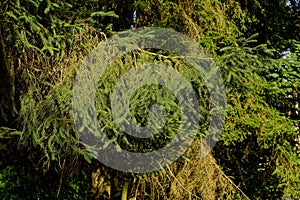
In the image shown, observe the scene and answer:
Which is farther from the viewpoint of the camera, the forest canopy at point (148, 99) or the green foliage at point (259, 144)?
the green foliage at point (259, 144)

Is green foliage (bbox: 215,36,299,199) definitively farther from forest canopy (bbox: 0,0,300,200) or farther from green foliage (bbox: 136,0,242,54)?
green foliage (bbox: 136,0,242,54)

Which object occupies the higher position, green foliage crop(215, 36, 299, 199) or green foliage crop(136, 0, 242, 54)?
green foliage crop(136, 0, 242, 54)

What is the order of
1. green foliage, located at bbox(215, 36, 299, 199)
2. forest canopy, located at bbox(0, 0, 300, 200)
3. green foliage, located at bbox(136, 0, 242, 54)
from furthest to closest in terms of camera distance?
green foliage, located at bbox(215, 36, 299, 199) → green foliage, located at bbox(136, 0, 242, 54) → forest canopy, located at bbox(0, 0, 300, 200)

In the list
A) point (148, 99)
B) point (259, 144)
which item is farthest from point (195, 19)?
point (148, 99)

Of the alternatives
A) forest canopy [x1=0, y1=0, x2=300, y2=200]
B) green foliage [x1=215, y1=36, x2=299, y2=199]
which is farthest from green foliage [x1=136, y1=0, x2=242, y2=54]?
green foliage [x1=215, y1=36, x2=299, y2=199]

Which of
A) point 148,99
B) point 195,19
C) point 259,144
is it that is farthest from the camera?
point 259,144

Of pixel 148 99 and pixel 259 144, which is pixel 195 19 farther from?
pixel 148 99

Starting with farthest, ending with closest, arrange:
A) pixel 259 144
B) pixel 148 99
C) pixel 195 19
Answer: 1. pixel 259 144
2. pixel 195 19
3. pixel 148 99

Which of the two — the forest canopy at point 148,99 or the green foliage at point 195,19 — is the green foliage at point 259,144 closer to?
the forest canopy at point 148,99

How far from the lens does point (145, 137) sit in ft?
20.3

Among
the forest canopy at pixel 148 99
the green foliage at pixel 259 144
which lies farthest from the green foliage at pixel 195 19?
the green foliage at pixel 259 144

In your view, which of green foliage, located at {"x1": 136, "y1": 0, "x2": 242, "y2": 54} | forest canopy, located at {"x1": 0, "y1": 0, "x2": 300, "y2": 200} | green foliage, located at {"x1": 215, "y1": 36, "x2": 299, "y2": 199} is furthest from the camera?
green foliage, located at {"x1": 215, "y1": 36, "x2": 299, "y2": 199}

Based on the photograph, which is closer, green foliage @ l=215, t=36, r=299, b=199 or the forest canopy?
the forest canopy

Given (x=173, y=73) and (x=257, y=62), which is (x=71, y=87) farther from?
(x=257, y=62)
